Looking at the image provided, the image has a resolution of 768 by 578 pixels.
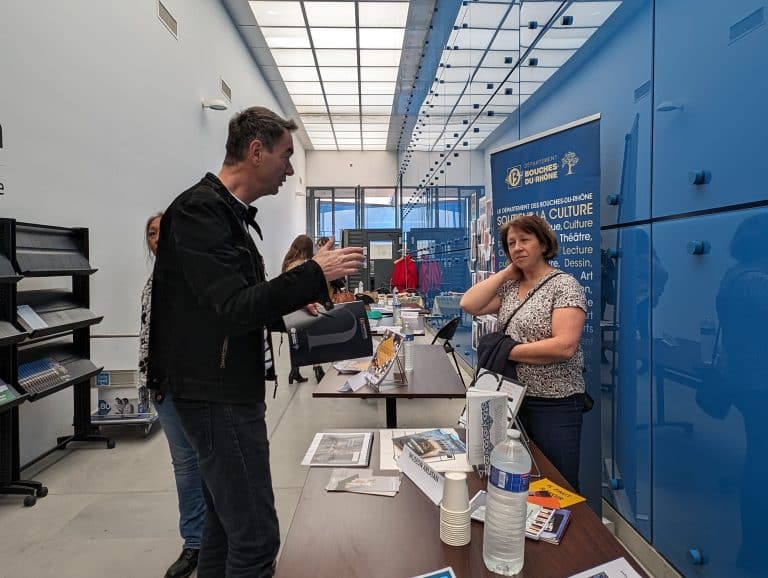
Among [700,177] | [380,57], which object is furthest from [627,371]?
[380,57]

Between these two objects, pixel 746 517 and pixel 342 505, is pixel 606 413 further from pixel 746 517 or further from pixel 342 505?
pixel 342 505

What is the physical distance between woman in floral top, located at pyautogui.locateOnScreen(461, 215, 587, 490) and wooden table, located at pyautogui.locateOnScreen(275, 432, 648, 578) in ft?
2.11

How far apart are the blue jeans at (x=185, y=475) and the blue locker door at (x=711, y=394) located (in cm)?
177

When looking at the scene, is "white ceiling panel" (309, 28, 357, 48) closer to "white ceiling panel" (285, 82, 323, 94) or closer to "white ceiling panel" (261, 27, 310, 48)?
"white ceiling panel" (261, 27, 310, 48)

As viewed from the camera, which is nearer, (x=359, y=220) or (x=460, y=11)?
(x=460, y=11)

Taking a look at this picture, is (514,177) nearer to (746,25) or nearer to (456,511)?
(746,25)

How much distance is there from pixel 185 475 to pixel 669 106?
2333 mm

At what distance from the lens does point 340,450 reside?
5.31 ft

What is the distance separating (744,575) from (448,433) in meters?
0.97

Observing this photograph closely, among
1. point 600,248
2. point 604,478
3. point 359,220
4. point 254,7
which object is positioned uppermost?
point 254,7

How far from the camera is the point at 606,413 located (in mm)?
2287

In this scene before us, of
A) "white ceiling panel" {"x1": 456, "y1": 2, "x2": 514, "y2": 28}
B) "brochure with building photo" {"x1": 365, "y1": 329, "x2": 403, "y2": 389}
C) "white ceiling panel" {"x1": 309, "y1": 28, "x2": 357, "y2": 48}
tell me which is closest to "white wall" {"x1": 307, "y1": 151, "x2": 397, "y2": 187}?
"white ceiling panel" {"x1": 309, "y1": 28, "x2": 357, "y2": 48}

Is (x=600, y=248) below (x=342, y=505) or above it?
above

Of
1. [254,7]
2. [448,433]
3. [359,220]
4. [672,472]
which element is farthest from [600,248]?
[359,220]
